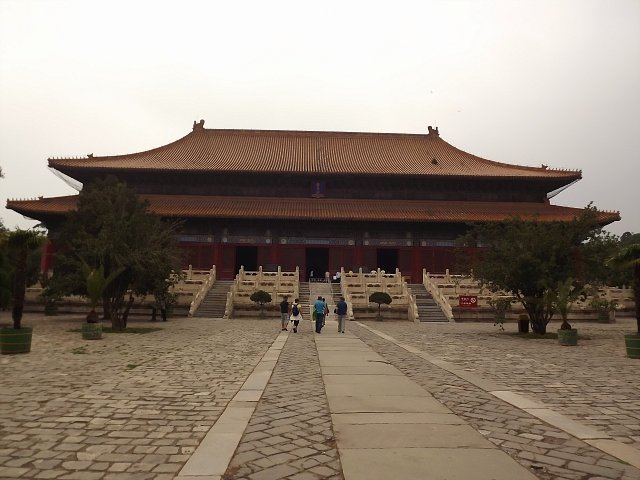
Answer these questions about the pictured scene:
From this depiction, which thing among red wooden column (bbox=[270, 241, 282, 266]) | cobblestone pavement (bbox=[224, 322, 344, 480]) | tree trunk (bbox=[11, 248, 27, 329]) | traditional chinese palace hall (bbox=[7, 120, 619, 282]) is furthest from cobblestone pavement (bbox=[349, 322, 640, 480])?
red wooden column (bbox=[270, 241, 282, 266])

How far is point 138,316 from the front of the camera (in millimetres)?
23141

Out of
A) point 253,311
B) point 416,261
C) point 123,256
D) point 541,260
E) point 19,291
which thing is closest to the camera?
point 19,291

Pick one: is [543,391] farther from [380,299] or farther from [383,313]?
[383,313]

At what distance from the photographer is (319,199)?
34.7 meters

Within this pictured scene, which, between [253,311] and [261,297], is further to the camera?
[253,311]

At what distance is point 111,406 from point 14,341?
6.23 meters

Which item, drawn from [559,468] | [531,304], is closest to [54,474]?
[559,468]

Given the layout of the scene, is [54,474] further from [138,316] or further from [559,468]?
[138,316]

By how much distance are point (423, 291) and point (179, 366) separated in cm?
2049

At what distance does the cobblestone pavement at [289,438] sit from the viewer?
3.40 meters

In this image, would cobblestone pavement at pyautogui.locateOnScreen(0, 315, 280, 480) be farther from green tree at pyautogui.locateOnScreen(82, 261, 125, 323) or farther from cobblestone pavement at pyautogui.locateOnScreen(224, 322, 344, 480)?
green tree at pyautogui.locateOnScreen(82, 261, 125, 323)

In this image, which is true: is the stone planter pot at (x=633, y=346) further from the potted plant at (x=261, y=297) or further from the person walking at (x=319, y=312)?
the potted plant at (x=261, y=297)

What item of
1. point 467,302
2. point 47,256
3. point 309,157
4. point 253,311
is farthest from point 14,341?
point 309,157

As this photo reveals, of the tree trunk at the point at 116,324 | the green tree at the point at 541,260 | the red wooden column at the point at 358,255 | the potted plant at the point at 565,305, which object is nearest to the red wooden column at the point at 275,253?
the red wooden column at the point at 358,255
